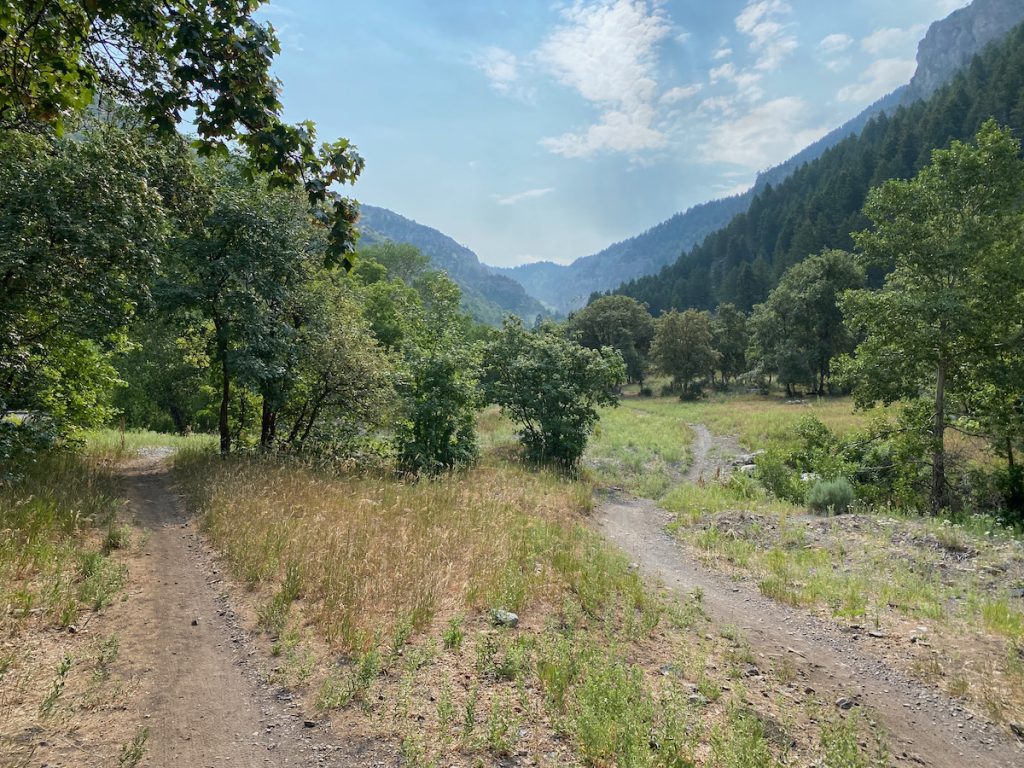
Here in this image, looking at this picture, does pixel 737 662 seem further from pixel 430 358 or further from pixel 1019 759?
pixel 430 358

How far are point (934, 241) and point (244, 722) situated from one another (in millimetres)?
20390

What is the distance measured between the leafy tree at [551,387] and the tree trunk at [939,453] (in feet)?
34.9

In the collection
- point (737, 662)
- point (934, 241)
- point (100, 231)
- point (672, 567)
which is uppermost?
point (934, 241)

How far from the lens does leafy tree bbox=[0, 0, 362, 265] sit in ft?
10.8

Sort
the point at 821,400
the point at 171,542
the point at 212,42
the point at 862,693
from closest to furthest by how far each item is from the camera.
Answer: the point at 212,42, the point at 862,693, the point at 171,542, the point at 821,400

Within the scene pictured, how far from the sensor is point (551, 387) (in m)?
21.0

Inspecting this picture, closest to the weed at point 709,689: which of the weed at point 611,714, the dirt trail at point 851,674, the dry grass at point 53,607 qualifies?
the weed at point 611,714

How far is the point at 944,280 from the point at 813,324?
139 feet

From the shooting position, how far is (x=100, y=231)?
860 cm

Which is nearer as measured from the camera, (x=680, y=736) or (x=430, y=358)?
(x=680, y=736)

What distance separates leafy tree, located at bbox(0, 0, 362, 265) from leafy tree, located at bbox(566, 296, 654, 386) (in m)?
77.0

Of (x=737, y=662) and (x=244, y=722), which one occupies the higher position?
(x=244, y=722)

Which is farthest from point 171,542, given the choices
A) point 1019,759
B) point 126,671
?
point 1019,759

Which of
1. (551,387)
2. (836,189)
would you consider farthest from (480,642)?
(836,189)
